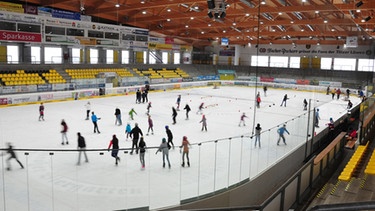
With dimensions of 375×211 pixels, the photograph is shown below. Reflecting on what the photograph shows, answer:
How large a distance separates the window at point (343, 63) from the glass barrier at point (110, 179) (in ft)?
128

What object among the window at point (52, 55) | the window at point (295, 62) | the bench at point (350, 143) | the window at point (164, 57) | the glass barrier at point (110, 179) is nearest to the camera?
the glass barrier at point (110, 179)

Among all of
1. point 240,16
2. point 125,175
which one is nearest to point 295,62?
point 240,16

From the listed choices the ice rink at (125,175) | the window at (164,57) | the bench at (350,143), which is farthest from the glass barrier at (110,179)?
the window at (164,57)

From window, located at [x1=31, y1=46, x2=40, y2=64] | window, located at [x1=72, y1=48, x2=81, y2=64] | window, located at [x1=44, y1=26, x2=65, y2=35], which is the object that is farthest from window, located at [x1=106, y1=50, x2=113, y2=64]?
window, located at [x1=44, y1=26, x2=65, y2=35]

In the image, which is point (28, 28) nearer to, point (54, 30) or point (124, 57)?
point (54, 30)

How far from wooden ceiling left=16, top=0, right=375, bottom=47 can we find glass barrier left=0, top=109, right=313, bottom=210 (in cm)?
834

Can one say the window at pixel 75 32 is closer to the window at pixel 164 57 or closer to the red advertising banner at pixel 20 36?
the red advertising banner at pixel 20 36

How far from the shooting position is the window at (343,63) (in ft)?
140

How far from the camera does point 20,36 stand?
1058 inches

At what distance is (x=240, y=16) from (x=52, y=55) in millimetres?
19184

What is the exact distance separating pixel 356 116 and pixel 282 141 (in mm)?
13037

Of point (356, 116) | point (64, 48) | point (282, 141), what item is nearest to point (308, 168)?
point (282, 141)

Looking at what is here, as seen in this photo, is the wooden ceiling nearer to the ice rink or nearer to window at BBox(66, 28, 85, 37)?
window at BBox(66, 28, 85, 37)

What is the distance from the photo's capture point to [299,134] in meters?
13.2
